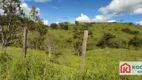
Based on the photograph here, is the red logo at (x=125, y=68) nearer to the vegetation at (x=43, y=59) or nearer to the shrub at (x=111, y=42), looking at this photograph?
the vegetation at (x=43, y=59)

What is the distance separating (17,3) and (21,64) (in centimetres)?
1510

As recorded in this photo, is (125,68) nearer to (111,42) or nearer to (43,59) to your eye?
(43,59)

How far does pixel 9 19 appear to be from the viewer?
2216 cm

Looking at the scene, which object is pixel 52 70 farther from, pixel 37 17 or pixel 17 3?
pixel 37 17

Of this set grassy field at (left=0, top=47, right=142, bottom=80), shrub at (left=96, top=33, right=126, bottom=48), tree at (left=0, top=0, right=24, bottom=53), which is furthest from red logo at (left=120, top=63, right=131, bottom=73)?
shrub at (left=96, top=33, right=126, bottom=48)

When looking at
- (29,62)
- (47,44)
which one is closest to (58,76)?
(29,62)

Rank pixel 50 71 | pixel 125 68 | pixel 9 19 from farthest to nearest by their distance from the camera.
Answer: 1. pixel 9 19
2. pixel 50 71
3. pixel 125 68

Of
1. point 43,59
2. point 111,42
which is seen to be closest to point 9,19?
point 43,59

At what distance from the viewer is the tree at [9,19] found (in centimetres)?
2095

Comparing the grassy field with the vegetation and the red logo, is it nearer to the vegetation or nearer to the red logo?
the vegetation

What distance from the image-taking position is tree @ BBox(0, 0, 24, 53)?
68.7 ft

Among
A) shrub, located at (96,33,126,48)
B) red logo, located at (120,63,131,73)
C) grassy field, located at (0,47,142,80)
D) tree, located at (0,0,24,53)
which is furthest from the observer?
shrub, located at (96,33,126,48)

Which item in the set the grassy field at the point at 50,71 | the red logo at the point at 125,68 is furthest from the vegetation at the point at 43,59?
the red logo at the point at 125,68

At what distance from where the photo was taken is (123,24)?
95.4 metres
